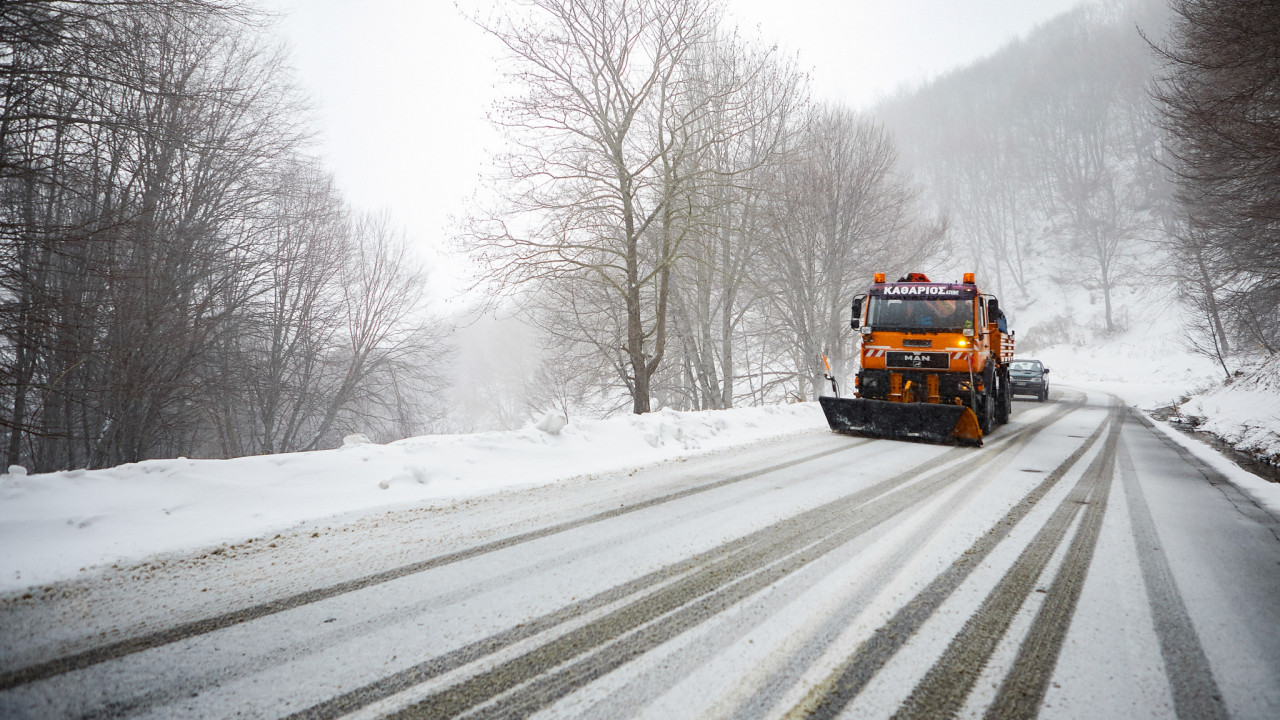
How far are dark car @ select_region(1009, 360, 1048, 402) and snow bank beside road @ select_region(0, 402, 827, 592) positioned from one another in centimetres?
1841

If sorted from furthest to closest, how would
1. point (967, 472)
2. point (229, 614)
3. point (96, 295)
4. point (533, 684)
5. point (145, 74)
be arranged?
point (96, 295) < point (145, 74) < point (967, 472) < point (229, 614) < point (533, 684)

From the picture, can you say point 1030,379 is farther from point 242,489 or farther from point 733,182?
point 242,489

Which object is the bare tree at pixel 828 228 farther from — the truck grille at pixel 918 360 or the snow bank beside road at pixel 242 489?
the snow bank beside road at pixel 242 489

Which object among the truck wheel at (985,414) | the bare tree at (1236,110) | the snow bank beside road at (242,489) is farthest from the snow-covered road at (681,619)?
the bare tree at (1236,110)

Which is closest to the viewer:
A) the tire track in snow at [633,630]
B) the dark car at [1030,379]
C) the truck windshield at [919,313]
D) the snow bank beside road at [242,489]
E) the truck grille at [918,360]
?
the tire track in snow at [633,630]

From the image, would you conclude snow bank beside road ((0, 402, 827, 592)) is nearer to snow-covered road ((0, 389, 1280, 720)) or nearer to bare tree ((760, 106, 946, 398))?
snow-covered road ((0, 389, 1280, 720))

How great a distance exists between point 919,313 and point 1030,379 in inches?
A: 541

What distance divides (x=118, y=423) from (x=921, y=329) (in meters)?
15.3

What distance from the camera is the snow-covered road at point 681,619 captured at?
1.66m

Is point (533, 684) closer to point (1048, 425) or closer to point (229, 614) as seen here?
point (229, 614)

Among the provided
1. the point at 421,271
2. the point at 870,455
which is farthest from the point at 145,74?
the point at 421,271

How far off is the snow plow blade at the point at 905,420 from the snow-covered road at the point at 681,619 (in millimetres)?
3437

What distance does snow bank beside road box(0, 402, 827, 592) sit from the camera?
2906mm

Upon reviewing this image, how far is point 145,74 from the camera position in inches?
259
